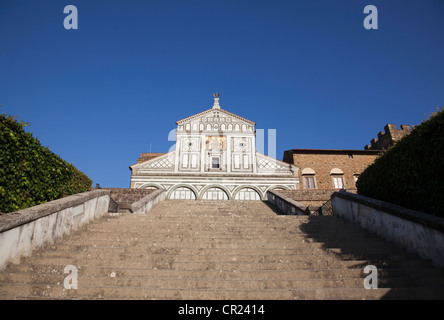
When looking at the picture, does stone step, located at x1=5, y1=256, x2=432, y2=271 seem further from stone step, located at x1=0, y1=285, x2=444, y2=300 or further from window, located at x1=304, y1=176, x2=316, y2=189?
window, located at x1=304, y1=176, x2=316, y2=189

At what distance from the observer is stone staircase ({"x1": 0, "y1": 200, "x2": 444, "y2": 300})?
3498 mm

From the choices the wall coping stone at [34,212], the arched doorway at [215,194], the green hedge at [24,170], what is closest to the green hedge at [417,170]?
the wall coping stone at [34,212]

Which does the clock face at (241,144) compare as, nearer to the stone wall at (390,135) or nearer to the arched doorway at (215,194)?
the arched doorway at (215,194)

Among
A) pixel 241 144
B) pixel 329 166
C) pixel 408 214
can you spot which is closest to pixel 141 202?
pixel 408 214

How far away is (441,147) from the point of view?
4.81m

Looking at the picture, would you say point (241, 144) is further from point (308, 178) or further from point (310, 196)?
point (310, 196)

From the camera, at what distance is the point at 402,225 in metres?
5.13

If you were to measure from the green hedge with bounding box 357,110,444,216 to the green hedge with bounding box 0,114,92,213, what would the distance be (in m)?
9.05

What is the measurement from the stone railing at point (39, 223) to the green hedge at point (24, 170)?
32.6 inches

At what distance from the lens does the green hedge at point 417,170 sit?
489 cm

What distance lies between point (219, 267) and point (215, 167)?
19.3m

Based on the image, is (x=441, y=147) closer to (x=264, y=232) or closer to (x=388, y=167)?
(x=388, y=167)
